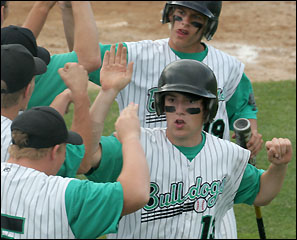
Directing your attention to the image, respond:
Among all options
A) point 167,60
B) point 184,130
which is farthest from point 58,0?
point 184,130

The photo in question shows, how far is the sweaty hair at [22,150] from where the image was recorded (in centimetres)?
290

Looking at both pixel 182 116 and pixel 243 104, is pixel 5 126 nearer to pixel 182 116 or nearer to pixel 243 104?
pixel 182 116

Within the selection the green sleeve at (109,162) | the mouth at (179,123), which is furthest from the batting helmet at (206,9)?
the green sleeve at (109,162)

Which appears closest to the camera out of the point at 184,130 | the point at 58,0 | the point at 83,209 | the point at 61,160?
the point at 83,209

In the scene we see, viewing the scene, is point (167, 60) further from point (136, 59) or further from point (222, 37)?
point (222, 37)

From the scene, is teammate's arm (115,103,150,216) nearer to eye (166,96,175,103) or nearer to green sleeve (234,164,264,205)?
eye (166,96,175,103)

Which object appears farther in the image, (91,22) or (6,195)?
(91,22)

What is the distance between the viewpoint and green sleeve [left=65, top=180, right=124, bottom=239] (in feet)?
9.30

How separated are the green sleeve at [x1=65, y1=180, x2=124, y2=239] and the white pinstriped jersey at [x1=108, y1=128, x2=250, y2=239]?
529 mm

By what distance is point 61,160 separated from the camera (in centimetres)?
304

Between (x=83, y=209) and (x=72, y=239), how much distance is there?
0.53 feet

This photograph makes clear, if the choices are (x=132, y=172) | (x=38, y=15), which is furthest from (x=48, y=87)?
(x=132, y=172)

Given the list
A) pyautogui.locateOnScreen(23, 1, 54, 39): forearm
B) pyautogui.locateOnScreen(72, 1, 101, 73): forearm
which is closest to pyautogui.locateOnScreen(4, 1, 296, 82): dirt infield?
pyautogui.locateOnScreen(23, 1, 54, 39): forearm

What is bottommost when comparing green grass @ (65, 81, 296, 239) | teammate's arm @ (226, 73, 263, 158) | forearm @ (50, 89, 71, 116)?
green grass @ (65, 81, 296, 239)
